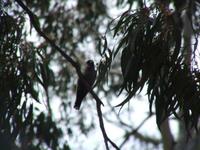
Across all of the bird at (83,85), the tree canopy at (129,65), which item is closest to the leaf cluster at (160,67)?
the tree canopy at (129,65)

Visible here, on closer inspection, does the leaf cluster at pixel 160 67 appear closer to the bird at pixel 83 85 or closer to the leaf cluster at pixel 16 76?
the leaf cluster at pixel 16 76

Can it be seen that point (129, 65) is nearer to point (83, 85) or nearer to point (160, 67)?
point (160, 67)

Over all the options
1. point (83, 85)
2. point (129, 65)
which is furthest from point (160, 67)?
point (83, 85)

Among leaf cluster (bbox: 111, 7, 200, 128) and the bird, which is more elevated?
the bird

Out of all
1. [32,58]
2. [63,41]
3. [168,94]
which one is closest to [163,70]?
[168,94]

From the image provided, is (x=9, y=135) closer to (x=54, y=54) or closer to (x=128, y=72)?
(x=128, y=72)

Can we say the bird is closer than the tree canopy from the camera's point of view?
No

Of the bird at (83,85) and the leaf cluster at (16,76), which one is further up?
the bird at (83,85)

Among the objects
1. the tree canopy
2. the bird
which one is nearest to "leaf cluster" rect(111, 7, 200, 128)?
the tree canopy

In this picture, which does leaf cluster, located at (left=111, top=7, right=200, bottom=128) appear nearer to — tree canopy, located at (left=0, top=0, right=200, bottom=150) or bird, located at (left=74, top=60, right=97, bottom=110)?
tree canopy, located at (left=0, top=0, right=200, bottom=150)

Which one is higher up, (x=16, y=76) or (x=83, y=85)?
(x=83, y=85)

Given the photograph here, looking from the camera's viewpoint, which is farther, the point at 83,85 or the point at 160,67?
the point at 83,85

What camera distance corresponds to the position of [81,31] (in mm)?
7012

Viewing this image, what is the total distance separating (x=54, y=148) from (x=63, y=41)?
158 cm
